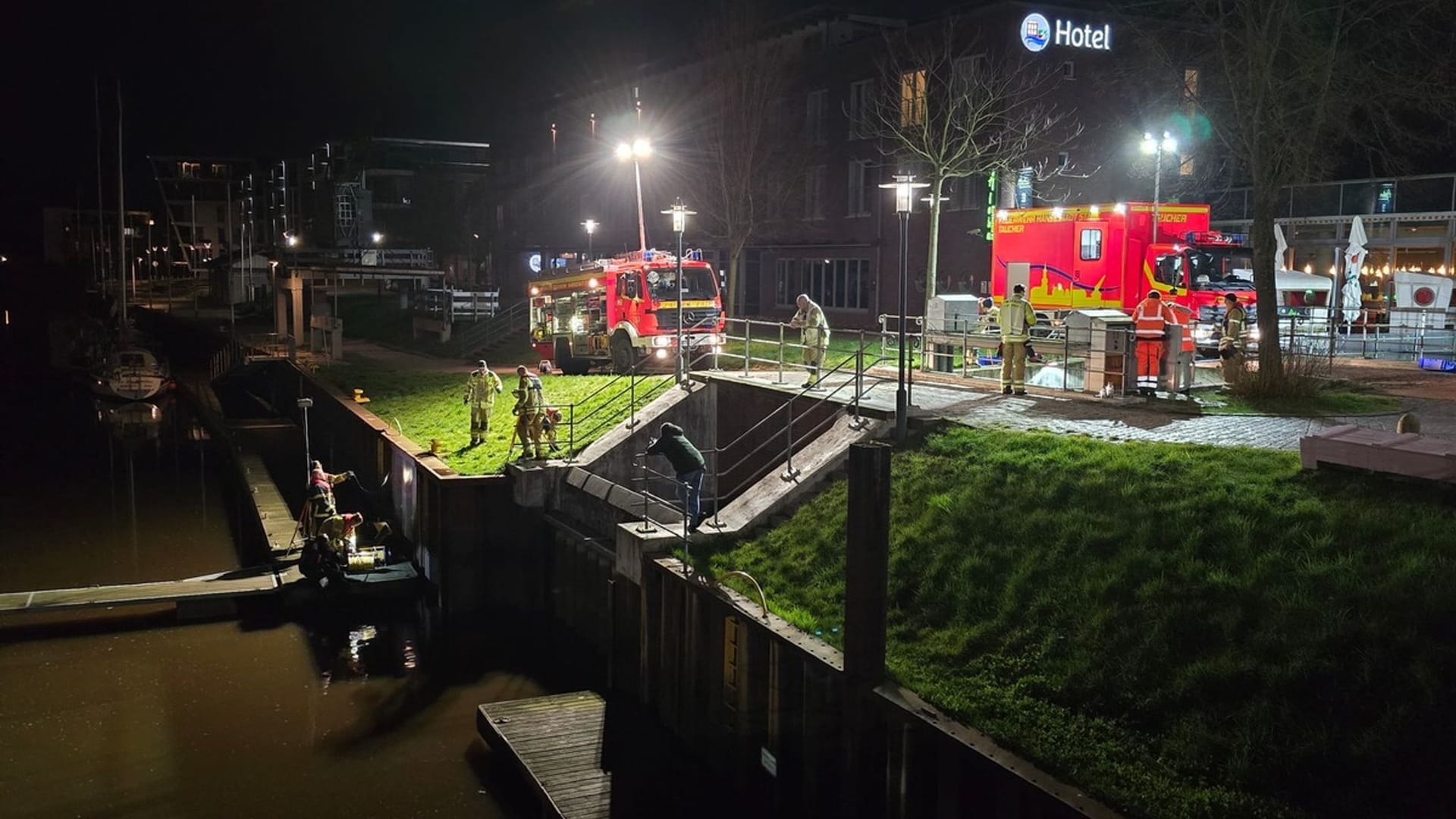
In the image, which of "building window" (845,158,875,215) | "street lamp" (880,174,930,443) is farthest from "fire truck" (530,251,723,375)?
"building window" (845,158,875,215)

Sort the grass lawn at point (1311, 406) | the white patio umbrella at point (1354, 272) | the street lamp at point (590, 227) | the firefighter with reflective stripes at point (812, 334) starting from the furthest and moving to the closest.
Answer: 1. the street lamp at point (590, 227)
2. the white patio umbrella at point (1354, 272)
3. the firefighter with reflective stripes at point (812, 334)
4. the grass lawn at point (1311, 406)

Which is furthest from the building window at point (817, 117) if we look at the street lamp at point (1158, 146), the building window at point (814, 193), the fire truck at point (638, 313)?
the fire truck at point (638, 313)

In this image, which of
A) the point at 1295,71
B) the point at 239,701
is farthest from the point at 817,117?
the point at 239,701

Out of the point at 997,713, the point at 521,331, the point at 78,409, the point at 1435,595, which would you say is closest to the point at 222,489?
the point at 521,331

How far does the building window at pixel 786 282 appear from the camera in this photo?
45.0m

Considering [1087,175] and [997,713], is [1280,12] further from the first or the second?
[1087,175]

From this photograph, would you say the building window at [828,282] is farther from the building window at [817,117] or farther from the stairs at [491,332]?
the stairs at [491,332]

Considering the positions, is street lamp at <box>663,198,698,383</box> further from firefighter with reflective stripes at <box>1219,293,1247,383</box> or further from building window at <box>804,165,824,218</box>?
building window at <box>804,165,824,218</box>

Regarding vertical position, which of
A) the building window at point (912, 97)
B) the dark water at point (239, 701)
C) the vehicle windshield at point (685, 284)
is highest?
the building window at point (912, 97)

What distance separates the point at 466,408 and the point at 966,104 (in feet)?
52.6

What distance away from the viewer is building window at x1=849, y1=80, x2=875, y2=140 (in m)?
38.9

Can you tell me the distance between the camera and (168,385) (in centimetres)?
5475

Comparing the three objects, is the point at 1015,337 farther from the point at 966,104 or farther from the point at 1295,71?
the point at 966,104

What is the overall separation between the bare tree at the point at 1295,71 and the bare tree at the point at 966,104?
10.4m
